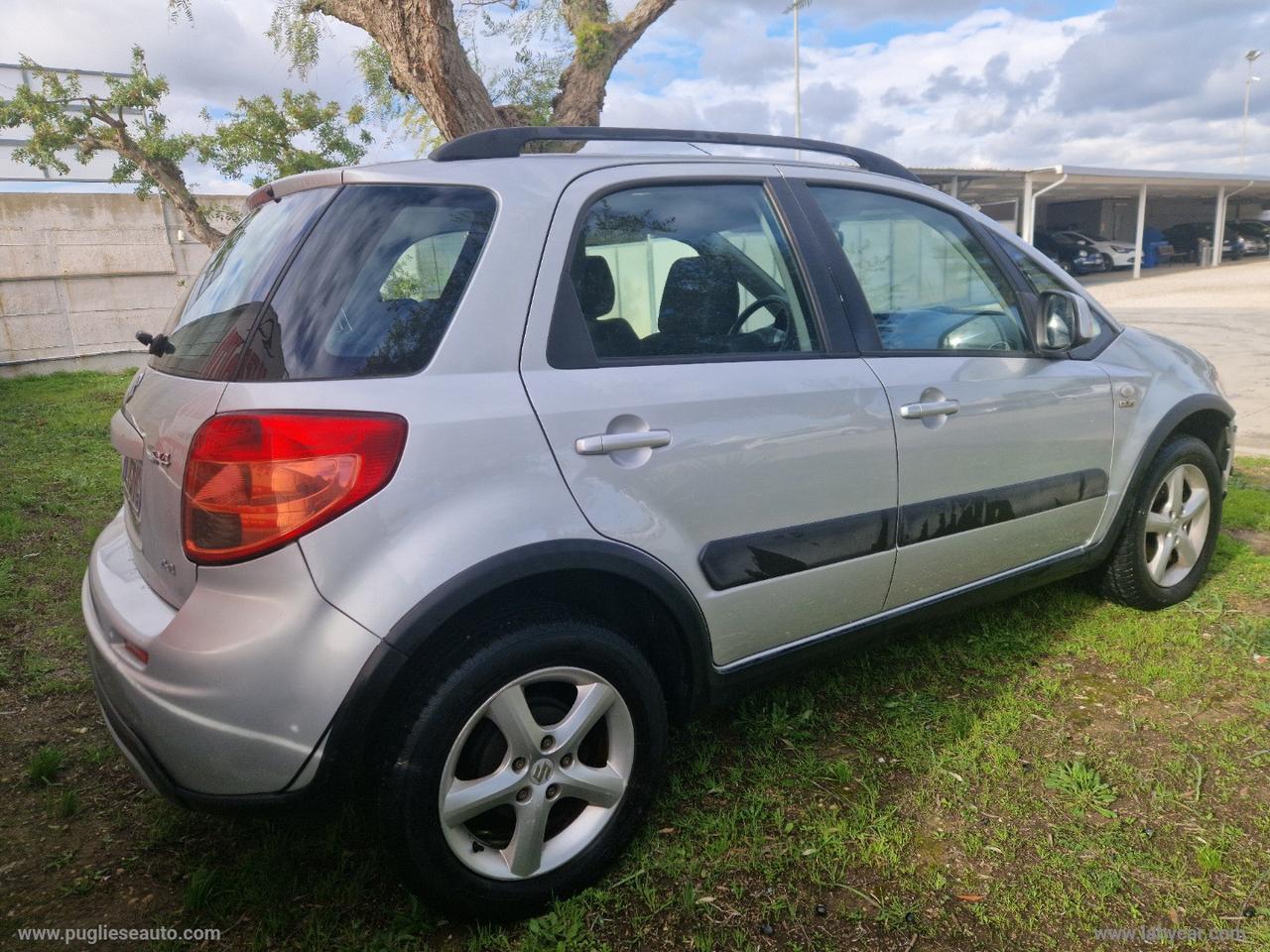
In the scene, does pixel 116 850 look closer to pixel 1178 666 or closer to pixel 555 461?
pixel 555 461

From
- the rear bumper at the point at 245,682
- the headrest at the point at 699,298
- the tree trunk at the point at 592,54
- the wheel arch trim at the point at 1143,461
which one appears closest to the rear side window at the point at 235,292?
the rear bumper at the point at 245,682

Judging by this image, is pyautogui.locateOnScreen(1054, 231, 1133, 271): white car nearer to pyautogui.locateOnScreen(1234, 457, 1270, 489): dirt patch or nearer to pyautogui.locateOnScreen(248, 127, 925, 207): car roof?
pyautogui.locateOnScreen(1234, 457, 1270, 489): dirt patch

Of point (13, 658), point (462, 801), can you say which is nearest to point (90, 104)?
point (13, 658)

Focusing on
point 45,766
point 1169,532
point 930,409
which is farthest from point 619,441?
point 1169,532

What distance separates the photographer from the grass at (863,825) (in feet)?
6.53

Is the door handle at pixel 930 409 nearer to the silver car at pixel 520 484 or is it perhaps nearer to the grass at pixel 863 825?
the silver car at pixel 520 484

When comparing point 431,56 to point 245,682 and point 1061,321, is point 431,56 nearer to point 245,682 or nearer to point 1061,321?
point 1061,321

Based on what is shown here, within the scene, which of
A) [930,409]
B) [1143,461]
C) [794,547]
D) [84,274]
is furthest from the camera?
[84,274]

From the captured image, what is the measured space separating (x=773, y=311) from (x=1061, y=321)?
47.3 inches

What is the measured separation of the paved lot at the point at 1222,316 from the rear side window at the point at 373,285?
632 cm

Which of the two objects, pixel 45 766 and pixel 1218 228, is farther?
pixel 1218 228

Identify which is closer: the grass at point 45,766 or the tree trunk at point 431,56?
the grass at point 45,766

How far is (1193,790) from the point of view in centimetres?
241

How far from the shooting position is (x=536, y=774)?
74.9 inches
